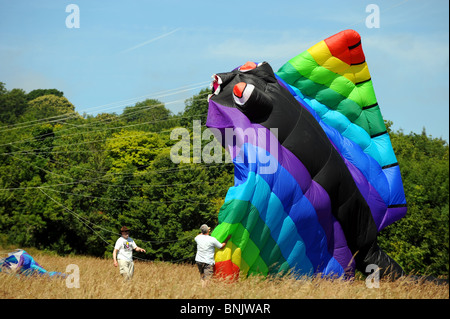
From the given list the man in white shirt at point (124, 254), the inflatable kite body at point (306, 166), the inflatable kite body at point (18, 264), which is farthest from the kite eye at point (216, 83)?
the inflatable kite body at point (18, 264)

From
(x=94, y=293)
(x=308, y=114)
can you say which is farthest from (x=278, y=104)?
(x=94, y=293)

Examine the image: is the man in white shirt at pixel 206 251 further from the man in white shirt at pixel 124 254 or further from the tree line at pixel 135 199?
the tree line at pixel 135 199

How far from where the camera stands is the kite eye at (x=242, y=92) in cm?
768

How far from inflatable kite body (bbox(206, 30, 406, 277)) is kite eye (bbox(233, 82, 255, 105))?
16 millimetres

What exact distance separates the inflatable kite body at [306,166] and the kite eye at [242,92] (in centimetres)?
2

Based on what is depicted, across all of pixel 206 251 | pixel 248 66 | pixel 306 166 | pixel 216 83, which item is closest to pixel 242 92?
pixel 216 83

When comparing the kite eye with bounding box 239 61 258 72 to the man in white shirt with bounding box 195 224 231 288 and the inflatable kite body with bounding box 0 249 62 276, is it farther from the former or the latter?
the inflatable kite body with bounding box 0 249 62 276

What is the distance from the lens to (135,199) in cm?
2270

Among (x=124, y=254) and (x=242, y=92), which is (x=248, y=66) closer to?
(x=242, y=92)

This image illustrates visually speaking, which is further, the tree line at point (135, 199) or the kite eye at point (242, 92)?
the tree line at point (135, 199)

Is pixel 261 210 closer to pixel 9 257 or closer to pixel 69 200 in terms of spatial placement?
pixel 9 257

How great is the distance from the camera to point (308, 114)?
8570 mm

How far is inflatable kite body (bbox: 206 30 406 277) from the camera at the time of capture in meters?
7.54

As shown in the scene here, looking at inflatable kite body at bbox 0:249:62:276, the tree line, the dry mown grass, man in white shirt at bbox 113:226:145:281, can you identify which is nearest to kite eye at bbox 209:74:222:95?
man in white shirt at bbox 113:226:145:281
